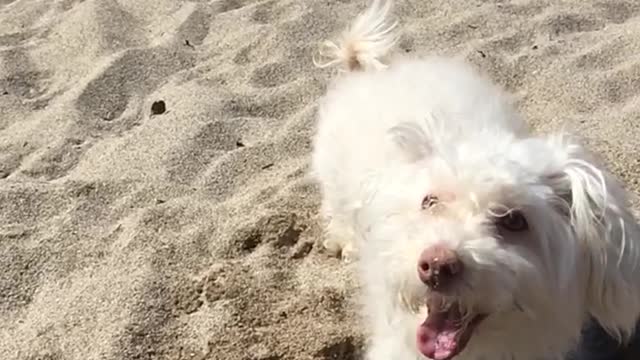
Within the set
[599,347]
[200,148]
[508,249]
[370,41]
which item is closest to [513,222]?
[508,249]

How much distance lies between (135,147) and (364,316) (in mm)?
1221

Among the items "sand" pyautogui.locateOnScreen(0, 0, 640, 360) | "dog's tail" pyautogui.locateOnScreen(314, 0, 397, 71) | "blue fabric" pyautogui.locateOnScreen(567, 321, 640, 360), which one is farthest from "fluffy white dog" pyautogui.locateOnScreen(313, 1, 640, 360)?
"dog's tail" pyautogui.locateOnScreen(314, 0, 397, 71)

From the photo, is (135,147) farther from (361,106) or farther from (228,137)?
(361,106)

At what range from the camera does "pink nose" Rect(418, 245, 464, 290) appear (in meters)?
2.12

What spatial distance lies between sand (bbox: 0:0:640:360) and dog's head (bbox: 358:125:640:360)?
2.02 ft

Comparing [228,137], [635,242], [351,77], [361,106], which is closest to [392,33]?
[351,77]

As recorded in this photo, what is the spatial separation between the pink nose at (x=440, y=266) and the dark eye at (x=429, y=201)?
0.14 meters

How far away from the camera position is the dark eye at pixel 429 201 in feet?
7.45

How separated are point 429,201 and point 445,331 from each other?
0.83ft

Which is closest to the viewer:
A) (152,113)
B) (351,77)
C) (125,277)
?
(125,277)

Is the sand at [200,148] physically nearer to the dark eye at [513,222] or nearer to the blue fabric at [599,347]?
the blue fabric at [599,347]

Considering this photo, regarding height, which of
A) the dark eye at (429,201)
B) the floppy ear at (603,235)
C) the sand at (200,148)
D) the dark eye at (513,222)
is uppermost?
the dark eye at (429,201)

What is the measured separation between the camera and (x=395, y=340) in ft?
8.48

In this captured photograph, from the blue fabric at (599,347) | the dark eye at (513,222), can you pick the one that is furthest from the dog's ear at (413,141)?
the blue fabric at (599,347)
